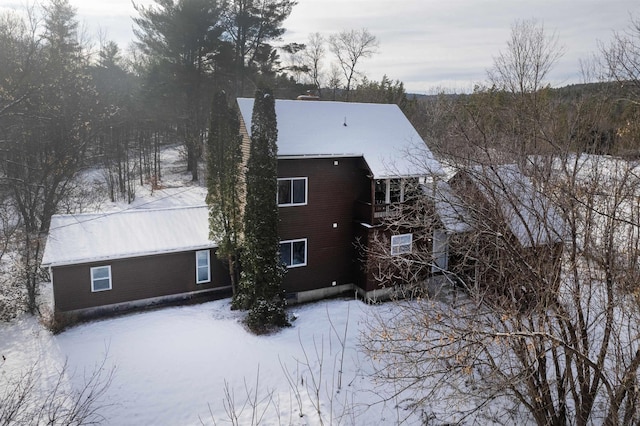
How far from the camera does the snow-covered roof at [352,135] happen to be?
16172mm

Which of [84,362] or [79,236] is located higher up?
[79,236]

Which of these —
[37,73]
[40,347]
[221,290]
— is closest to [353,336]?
[221,290]

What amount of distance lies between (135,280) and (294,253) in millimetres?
5730

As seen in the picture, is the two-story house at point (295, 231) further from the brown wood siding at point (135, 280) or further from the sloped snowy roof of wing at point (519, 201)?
the sloped snowy roof of wing at point (519, 201)

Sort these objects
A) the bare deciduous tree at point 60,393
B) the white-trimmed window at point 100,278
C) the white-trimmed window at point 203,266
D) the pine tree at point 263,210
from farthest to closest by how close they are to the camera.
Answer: the white-trimmed window at point 203,266 → the white-trimmed window at point 100,278 → the pine tree at point 263,210 → the bare deciduous tree at point 60,393

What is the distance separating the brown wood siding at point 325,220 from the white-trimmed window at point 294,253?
16cm

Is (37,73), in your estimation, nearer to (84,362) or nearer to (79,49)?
(84,362)

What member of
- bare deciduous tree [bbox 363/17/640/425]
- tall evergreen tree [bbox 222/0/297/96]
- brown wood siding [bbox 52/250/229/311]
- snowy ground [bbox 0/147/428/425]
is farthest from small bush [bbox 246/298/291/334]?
tall evergreen tree [bbox 222/0/297/96]

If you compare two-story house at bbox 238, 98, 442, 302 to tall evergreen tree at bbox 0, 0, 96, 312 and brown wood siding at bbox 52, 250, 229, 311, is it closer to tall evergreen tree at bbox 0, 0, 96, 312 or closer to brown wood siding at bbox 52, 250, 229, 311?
brown wood siding at bbox 52, 250, 229, 311

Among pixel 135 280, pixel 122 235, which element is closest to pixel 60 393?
pixel 135 280

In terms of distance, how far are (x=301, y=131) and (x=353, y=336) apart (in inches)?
301

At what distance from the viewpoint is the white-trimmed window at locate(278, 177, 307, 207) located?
53.0ft

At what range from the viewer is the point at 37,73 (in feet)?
39.3

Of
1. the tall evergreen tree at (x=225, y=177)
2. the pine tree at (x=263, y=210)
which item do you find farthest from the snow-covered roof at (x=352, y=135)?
the pine tree at (x=263, y=210)
